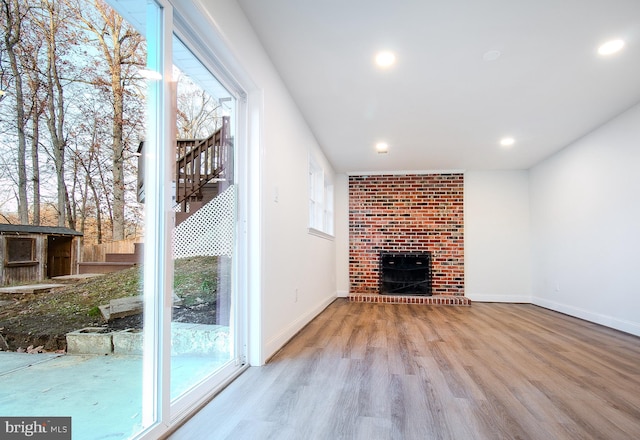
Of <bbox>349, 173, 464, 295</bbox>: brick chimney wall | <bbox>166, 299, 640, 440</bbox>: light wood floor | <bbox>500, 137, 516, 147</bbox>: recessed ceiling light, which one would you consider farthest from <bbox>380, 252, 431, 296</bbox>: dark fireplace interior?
<bbox>166, 299, 640, 440</bbox>: light wood floor

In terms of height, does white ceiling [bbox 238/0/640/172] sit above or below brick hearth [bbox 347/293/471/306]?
above

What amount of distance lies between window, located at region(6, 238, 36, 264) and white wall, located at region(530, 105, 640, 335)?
4439 mm

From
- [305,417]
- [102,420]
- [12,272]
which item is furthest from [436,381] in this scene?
[12,272]

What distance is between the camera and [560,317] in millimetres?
4441

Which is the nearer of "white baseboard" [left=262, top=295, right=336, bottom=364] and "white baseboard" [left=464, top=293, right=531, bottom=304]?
"white baseboard" [left=262, top=295, right=336, bottom=364]

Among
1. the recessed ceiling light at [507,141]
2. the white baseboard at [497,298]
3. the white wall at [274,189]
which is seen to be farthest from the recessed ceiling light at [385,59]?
the white baseboard at [497,298]

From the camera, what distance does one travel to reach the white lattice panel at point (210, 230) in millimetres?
1770

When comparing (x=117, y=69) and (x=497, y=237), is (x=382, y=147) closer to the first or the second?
(x=497, y=237)

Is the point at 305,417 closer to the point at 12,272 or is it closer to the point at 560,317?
the point at 12,272

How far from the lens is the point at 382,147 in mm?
4844

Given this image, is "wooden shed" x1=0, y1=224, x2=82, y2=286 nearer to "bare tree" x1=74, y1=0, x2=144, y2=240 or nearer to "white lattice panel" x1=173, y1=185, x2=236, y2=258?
"bare tree" x1=74, y1=0, x2=144, y2=240

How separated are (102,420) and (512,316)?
4.56 metres

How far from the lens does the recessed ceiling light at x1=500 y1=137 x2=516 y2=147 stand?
442cm

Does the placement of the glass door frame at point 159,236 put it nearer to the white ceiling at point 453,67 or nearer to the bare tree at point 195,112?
the bare tree at point 195,112
